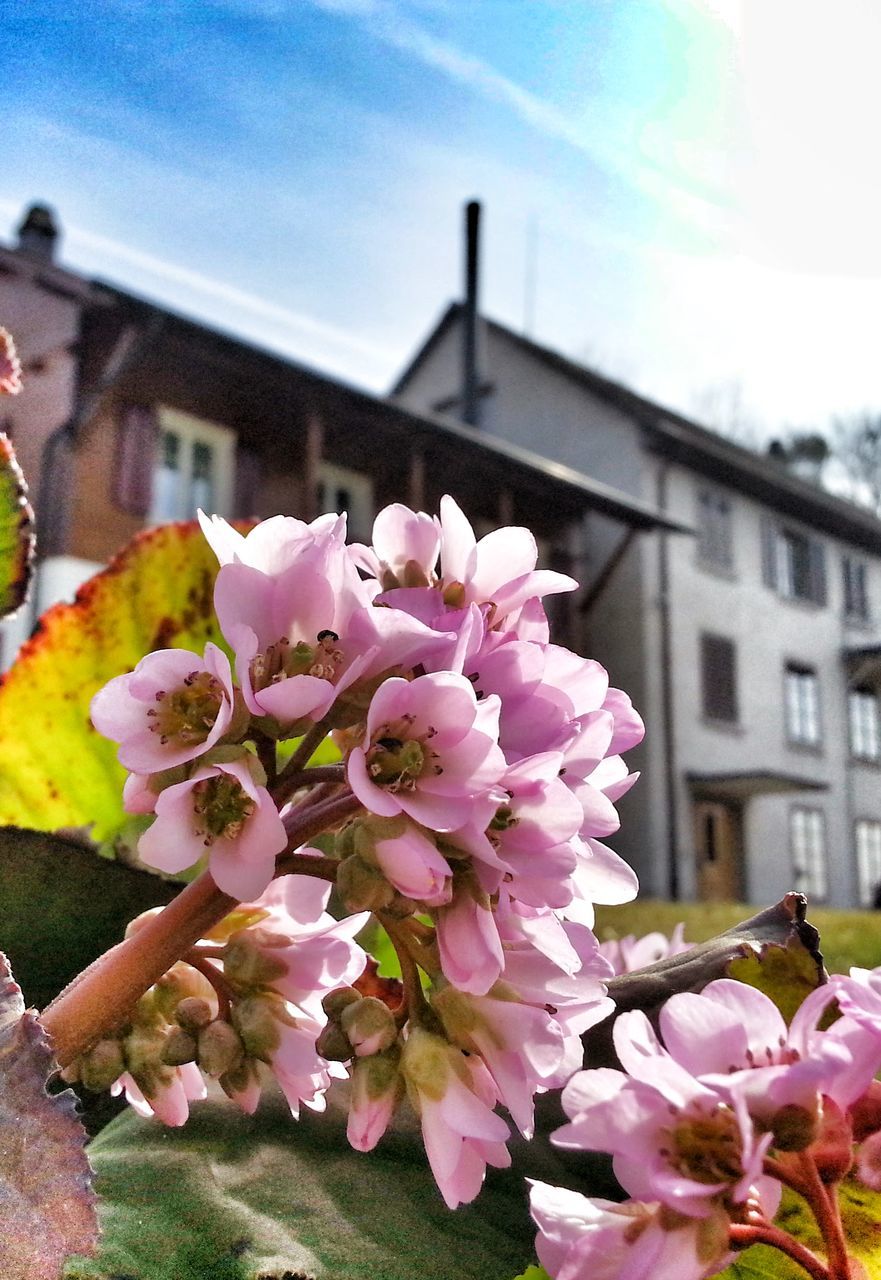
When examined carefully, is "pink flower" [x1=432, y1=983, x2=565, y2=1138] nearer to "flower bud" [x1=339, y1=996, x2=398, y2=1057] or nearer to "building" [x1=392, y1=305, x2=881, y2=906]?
"flower bud" [x1=339, y1=996, x2=398, y2=1057]

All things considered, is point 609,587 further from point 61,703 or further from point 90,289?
point 61,703

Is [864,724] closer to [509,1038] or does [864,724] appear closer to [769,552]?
[769,552]

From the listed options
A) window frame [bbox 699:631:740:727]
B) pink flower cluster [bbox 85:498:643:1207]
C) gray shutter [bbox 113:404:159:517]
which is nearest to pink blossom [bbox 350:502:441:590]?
pink flower cluster [bbox 85:498:643:1207]

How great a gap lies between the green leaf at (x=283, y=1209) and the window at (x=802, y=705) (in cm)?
999

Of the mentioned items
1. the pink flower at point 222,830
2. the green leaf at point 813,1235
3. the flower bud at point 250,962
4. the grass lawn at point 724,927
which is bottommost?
the grass lawn at point 724,927

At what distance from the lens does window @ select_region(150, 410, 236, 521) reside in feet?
20.9

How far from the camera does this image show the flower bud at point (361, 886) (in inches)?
6.8

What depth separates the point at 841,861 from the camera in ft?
33.0

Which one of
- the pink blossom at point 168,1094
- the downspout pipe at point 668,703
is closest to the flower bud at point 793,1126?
the pink blossom at point 168,1094

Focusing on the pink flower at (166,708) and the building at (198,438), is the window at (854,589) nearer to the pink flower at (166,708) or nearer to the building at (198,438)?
the building at (198,438)

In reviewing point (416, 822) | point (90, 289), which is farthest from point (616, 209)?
point (90, 289)

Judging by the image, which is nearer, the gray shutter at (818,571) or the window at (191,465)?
the window at (191,465)

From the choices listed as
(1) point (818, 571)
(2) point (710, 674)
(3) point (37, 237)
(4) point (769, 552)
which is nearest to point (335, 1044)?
(3) point (37, 237)

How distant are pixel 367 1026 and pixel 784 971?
7cm
